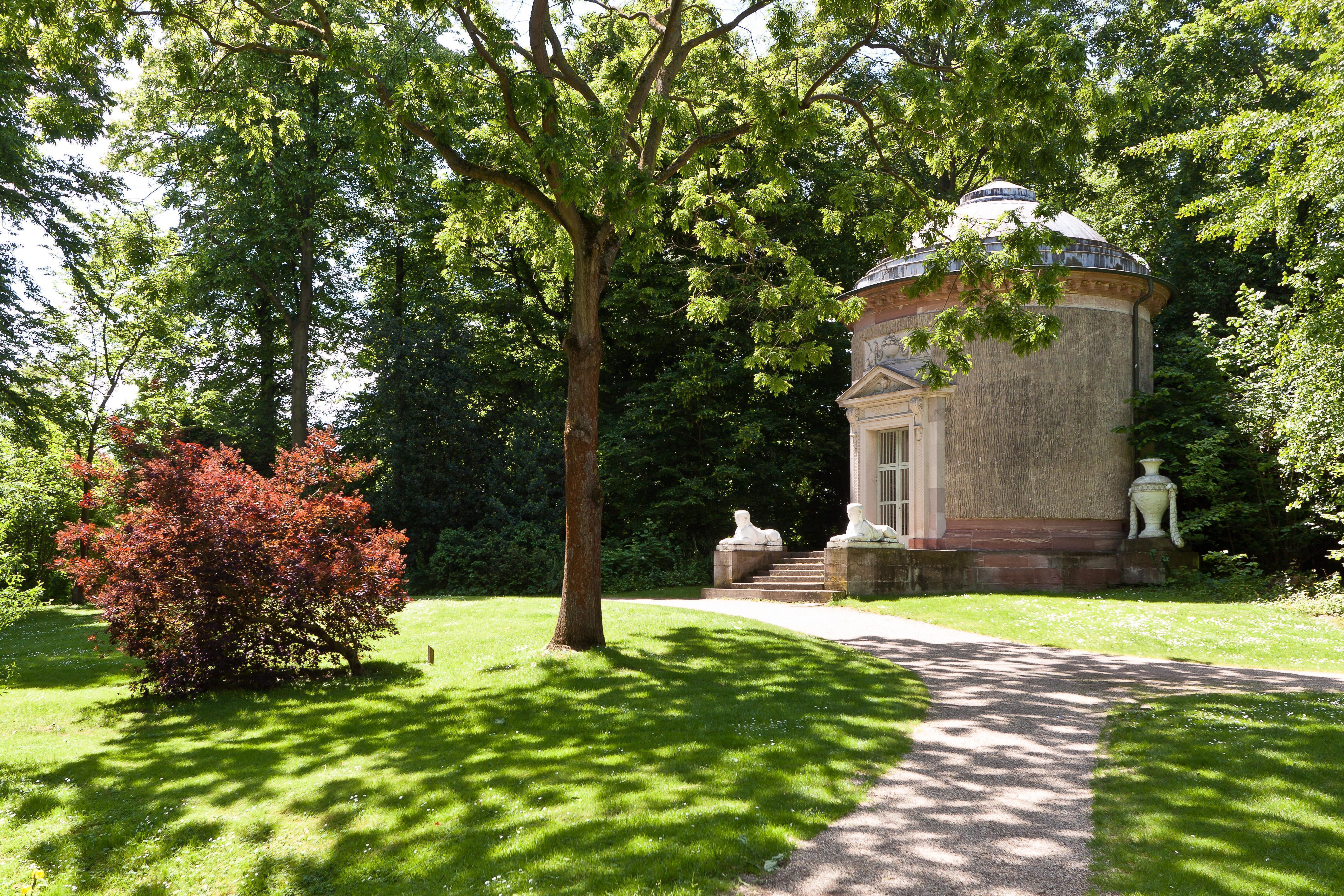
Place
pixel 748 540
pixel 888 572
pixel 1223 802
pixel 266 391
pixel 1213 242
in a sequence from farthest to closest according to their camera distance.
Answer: pixel 266 391
pixel 1213 242
pixel 748 540
pixel 888 572
pixel 1223 802

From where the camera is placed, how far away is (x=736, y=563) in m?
18.9

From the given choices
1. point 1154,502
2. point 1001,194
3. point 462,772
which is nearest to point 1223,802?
point 462,772

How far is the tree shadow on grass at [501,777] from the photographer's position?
4.92m

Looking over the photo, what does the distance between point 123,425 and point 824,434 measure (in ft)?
61.8

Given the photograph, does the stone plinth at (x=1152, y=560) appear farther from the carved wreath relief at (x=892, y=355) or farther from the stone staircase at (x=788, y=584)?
the stone staircase at (x=788, y=584)

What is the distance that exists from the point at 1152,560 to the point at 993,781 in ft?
43.2

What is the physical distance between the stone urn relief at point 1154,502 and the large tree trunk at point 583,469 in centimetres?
1225

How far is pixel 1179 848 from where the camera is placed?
469 centimetres

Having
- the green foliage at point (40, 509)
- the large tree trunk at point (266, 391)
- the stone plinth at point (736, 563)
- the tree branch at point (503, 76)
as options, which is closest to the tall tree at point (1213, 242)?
the tree branch at point (503, 76)

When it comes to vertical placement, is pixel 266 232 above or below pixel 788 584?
above

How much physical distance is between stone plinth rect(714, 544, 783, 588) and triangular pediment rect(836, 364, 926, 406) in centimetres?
391

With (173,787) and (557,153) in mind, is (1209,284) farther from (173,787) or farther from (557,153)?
(173,787)

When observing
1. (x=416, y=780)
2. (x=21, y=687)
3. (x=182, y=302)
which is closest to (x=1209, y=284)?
(x=416, y=780)

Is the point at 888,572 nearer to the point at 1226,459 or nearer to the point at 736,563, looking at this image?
the point at 736,563
